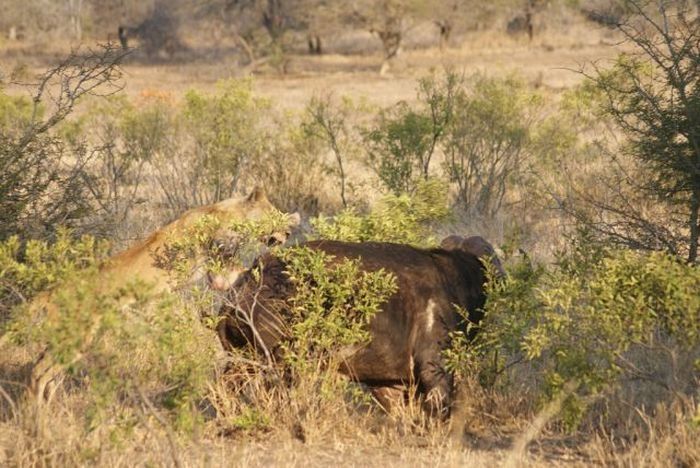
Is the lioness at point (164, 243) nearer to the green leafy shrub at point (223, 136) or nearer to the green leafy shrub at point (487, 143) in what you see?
the green leafy shrub at point (223, 136)

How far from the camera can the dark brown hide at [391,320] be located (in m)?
6.04

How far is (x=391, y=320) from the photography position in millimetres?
6098

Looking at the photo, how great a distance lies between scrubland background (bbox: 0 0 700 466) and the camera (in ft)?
17.0

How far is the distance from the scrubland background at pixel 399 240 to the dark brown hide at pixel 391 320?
14 centimetres

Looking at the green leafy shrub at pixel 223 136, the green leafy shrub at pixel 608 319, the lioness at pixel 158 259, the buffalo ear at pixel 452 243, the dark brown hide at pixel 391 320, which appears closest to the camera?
the green leafy shrub at pixel 608 319

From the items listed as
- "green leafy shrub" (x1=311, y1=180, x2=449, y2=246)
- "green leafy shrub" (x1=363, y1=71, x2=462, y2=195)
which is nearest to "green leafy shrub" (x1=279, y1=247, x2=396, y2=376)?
"green leafy shrub" (x1=311, y1=180, x2=449, y2=246)

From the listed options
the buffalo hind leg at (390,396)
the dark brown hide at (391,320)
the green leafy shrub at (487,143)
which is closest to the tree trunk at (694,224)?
the dark brown hide at (391,320)

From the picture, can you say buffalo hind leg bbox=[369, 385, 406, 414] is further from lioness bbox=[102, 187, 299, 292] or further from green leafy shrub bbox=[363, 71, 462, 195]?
green leafy shrub bbox=[363, 71, 462, 195]

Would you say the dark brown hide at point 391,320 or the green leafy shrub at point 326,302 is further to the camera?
the dark brown hide at point 391,320

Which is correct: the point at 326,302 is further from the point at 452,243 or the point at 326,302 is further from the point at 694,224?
the point at 694,224

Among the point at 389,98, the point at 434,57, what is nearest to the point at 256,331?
the point at 389,98

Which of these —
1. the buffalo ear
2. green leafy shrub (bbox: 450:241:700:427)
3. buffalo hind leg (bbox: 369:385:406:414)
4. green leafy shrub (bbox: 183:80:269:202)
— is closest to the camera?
green leafy shrub (bbox: 450:241:700:427)

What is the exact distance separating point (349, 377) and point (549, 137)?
8.71 meters

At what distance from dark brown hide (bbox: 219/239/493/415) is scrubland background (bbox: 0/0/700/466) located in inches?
5.5
